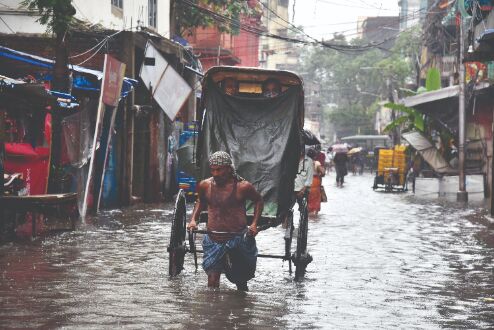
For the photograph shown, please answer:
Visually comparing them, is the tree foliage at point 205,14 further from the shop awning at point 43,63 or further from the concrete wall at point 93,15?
the shop awning at point 43,63

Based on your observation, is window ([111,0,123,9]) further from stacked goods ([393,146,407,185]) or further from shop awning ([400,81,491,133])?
stacked goods ([393,146,407,185])

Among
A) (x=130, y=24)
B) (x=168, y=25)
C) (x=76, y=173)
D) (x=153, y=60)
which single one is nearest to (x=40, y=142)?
(x=76, y=173)

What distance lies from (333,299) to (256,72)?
3787 millimetres

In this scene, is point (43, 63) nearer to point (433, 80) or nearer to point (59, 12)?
point (59, 12)

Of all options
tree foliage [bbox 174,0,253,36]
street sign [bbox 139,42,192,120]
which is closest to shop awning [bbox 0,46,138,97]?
street sign [bbox 139,42,192,120]

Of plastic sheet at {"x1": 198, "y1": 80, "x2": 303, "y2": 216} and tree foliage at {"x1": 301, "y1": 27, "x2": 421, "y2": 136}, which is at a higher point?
tree foliage at {"x1": 301, "y1": 27, "x2": 421, "y2": 136}

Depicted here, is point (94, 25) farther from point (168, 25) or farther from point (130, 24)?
point (168, 25)

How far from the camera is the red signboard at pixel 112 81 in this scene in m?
18.0

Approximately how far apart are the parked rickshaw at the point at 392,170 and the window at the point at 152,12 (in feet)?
35.6

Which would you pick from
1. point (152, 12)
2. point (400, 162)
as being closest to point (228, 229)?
point (152, 12)

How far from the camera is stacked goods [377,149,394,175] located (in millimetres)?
34344

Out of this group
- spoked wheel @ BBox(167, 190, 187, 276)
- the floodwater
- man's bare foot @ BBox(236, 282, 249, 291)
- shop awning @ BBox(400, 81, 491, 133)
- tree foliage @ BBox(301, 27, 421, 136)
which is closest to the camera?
the floodwater

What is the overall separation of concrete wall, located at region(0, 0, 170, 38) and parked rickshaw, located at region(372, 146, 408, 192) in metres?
11.6

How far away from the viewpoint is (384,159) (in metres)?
34.7
